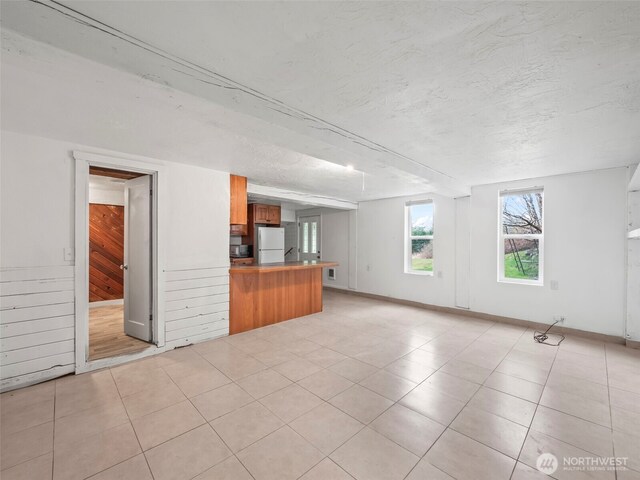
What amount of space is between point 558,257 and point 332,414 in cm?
417

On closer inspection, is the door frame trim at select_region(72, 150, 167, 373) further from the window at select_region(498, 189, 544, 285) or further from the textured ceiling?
the window at select_region(498, 189, 544, 285)

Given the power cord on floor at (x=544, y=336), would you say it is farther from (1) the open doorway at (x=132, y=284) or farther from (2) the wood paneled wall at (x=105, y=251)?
(2) the wood paneled wall at (x=105, y=251)

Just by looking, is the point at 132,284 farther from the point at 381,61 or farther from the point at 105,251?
the point at 381,61

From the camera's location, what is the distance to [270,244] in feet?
21.3

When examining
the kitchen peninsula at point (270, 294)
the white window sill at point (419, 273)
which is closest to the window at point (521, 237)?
the white window sill at point (419, 273)

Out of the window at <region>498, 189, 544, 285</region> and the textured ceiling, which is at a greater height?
the textured ceiling

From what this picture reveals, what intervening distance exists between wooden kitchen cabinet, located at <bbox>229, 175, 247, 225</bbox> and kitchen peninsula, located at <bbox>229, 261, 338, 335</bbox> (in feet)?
2.45

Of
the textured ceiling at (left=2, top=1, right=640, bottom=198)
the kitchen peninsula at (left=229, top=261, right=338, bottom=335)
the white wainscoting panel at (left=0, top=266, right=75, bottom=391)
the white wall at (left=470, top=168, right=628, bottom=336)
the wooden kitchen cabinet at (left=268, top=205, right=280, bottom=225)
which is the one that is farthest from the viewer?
the wooden kitchen cabinet at (left=268, top=205, right=280, bottom=225)

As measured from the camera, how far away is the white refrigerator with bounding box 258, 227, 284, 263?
6332mm

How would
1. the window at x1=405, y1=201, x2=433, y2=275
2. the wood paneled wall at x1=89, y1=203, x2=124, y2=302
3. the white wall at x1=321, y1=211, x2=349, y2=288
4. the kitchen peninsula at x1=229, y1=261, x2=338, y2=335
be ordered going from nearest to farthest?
1. the kitchen peninsula at x1=229, y1=261, x2=338, y2=335
2. the wood paneled wall at x1=89, y1=203, x2=124, y2=302
3. the window at x1=405, y1=201, x2=433, y2=275
4. the white wall at x1=321, y1=211, x2=349, y2=288

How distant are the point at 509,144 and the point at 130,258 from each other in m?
4.86

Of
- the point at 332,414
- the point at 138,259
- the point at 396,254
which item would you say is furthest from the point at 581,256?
the point at 138,259

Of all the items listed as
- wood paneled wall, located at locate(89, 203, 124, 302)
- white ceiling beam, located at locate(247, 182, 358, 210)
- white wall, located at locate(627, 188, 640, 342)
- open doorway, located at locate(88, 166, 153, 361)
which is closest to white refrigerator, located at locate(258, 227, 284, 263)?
white ceiling beam, located at locate(247, 182, 358, 210)

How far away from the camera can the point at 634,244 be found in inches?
139
